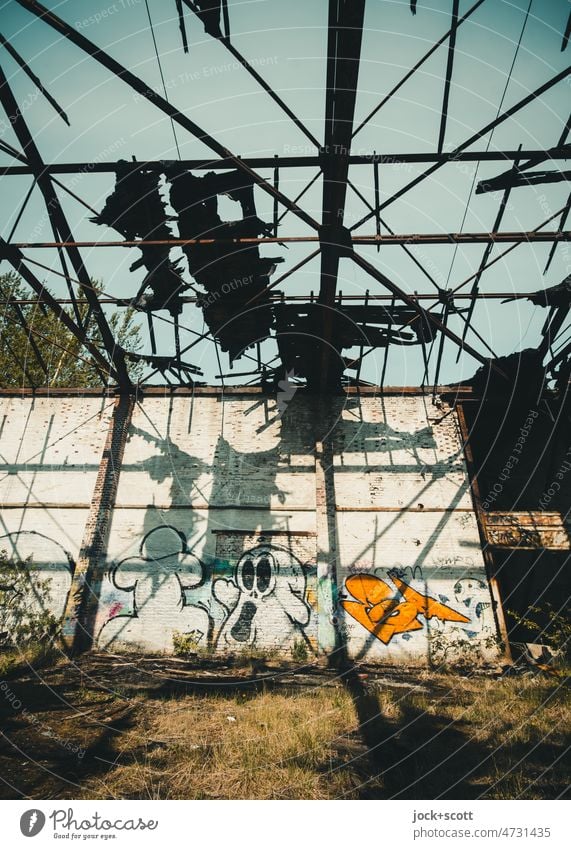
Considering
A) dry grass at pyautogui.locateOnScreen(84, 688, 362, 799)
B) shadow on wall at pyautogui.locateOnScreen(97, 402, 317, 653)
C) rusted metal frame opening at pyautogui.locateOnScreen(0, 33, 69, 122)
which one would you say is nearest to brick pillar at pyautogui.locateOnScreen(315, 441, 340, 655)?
shadow on wall at pyautogui.locateOnScreen(97, 402, 317, 653)

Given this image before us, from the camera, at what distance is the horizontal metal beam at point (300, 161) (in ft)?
24.8

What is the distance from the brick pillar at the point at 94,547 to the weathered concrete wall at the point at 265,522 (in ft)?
0.51

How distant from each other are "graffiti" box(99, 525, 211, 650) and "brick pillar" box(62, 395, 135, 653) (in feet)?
1.29

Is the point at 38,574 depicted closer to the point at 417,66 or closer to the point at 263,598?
the point at 263,598

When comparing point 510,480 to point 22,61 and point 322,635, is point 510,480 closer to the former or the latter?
point 322,635

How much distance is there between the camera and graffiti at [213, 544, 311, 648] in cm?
1016

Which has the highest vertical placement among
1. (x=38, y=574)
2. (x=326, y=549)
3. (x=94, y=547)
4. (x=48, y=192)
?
(x=48, y=192)

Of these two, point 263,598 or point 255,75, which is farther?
point 263,598

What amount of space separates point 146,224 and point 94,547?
24.4 ft
